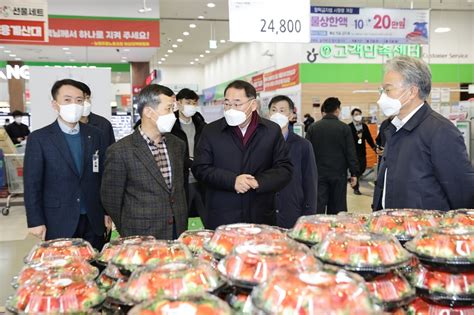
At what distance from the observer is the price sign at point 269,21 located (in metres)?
6.29

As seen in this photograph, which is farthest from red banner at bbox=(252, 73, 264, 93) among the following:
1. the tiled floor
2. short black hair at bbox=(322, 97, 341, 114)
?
short black hair at bbox=(322, 97, 341, 114)

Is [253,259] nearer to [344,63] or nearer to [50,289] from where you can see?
[50,289]

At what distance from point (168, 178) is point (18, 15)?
525 cm

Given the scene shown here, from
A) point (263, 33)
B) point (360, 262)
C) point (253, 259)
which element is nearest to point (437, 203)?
point (360, 262)

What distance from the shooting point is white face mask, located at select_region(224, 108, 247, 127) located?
10.4 feet

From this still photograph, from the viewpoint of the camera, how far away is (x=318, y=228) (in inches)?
75.9

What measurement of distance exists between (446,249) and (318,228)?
1.64ft

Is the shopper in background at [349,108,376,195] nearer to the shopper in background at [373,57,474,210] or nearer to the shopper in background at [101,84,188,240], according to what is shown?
the shopper in background at [373,57,474,210]

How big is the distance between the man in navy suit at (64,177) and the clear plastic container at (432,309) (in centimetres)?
238

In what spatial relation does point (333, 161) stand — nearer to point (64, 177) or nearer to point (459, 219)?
point (64, 177)

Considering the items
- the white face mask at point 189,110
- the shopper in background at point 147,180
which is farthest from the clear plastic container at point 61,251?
the white face mask at point 189,110

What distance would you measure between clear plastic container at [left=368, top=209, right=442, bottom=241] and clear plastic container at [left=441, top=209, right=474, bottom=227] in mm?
36

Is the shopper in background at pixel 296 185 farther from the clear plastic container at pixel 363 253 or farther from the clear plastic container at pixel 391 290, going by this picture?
the clear plastic container at pixel 391 290

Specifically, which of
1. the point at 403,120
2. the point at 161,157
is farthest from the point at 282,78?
the point at 403,120
